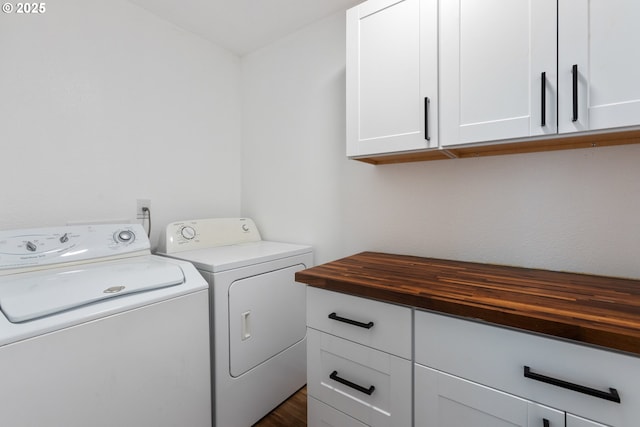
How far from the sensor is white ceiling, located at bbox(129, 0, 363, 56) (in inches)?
67.8

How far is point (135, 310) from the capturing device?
1.05m

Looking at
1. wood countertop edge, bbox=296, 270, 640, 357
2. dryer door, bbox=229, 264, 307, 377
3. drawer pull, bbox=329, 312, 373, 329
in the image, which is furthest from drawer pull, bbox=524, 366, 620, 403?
dryer door, bbox=229, 264, 307, 377

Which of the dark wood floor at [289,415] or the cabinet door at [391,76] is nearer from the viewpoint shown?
the cabinet door at [391,76]

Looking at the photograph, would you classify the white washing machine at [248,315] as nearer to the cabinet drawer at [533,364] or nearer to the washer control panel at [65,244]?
the washer control panel at [65,244]

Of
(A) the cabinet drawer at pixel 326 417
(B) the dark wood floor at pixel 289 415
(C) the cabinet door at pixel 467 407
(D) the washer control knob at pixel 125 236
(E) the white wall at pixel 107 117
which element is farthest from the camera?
(B) the dark wood floor at pixel 289 415

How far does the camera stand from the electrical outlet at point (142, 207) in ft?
5.90

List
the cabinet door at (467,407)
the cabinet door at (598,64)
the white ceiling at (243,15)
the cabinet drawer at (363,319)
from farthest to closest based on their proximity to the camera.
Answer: the white ceiling at (243,15) < the cabinet drawer at (363,319) < the cabinet door at (598,64) < the cabinet door at (467,407)

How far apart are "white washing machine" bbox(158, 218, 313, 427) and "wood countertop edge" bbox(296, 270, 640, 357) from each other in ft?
2.00

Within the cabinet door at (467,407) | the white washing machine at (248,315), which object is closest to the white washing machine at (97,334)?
the white washing machine at (248,315)

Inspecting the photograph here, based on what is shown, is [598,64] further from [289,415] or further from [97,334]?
[289,415]

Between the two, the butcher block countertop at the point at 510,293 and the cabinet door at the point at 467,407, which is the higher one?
the butcher block countertop at the point at 510,293

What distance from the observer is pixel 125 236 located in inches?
59.7

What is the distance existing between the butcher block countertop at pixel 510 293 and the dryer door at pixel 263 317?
46cm

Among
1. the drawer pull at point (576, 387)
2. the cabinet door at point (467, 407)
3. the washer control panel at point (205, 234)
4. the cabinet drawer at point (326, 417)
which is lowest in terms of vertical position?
the cabinet drawer at point (326, 417)
